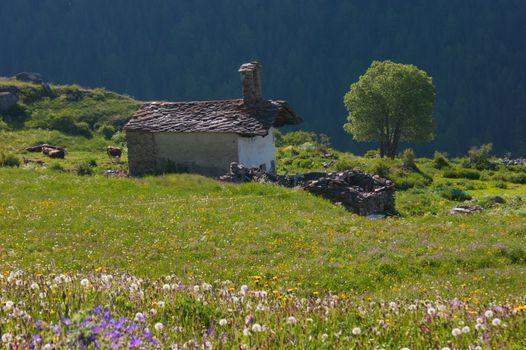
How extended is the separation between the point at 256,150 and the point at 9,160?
1493 centimetres

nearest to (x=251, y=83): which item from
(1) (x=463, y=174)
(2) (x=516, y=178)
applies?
(1) (x=463, y=174)

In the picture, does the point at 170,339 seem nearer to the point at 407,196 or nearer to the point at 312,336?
the point at 312,336

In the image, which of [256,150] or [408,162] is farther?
[408,162]

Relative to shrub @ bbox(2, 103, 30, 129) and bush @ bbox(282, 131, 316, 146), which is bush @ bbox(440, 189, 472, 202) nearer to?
bush @ bbox(282, 131, 316, 146)

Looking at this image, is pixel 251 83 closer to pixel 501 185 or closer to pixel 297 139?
pixel 501 185

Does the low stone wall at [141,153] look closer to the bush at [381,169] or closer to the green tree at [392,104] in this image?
the bush at [381,169]

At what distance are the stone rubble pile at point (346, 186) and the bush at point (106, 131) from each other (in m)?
27.8

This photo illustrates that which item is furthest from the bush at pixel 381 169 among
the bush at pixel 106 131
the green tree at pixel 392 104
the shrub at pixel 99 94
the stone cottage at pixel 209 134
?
the shrub at pixel 99 94

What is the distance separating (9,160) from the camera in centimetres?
3584

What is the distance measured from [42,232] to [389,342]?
559 inches

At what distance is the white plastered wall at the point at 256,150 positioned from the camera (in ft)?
116

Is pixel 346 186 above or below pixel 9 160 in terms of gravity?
below

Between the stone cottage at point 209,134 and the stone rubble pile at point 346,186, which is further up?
the stone cottage at point 209,134

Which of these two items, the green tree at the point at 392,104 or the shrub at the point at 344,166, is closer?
the shrub at the point at 344,166
